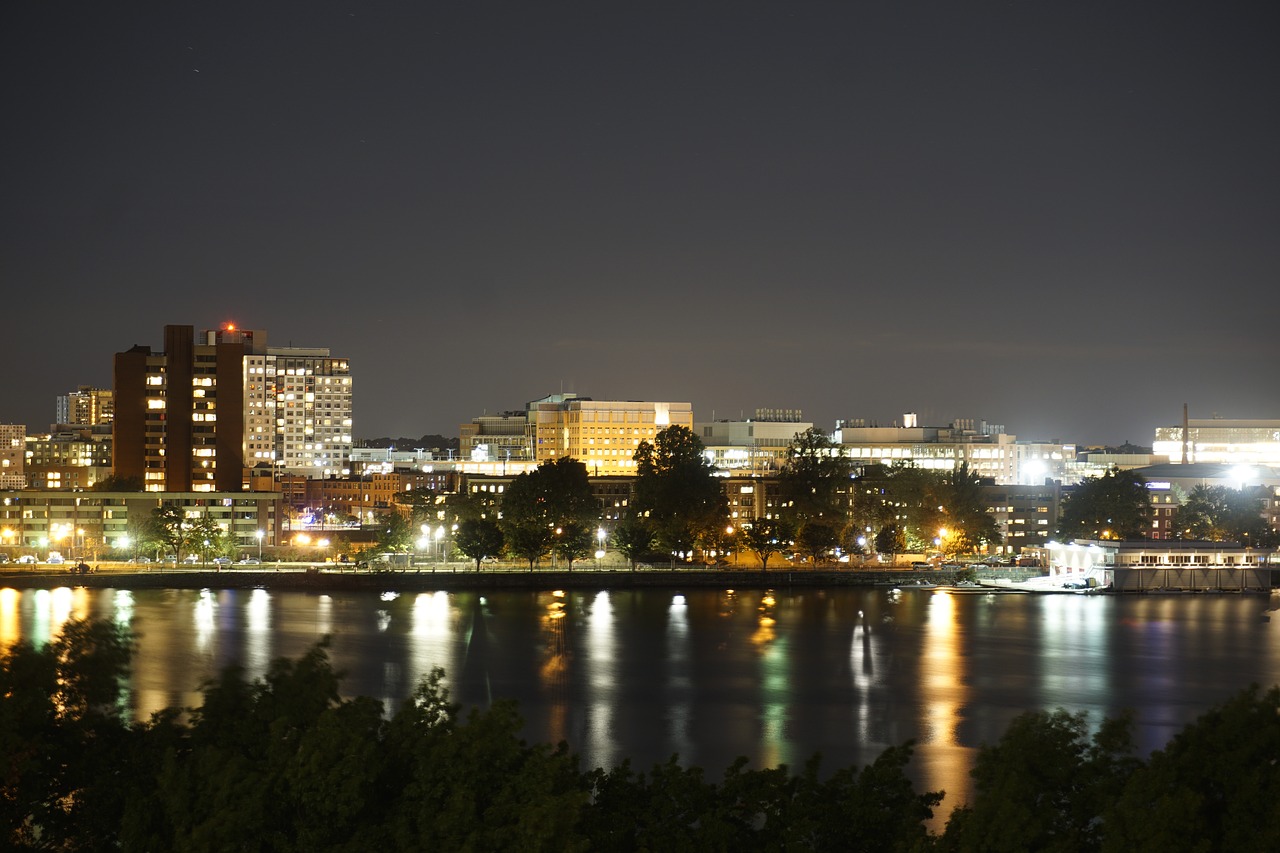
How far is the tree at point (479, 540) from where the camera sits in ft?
112

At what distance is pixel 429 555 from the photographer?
3850 centimetres

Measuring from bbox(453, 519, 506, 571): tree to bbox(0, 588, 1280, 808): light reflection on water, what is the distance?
2637 millimetres

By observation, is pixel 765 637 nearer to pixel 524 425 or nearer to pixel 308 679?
pixel 308 679

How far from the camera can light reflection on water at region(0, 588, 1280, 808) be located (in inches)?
636

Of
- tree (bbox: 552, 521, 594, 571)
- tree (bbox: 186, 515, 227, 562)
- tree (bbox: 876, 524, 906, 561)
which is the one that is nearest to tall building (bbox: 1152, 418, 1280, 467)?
tree (bbox: 876, 524, 906, 561)

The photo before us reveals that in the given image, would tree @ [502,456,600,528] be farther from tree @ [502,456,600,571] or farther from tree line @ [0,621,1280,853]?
tree line @ [0,621,1280,853]

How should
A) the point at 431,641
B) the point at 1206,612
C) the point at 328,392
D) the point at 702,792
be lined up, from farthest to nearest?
the point at 328,392 → the point at 1206,612 → the point at 431,641 → the point at 702,792

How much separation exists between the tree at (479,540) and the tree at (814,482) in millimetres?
8536

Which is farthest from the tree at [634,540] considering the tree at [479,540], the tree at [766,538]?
the tree at [479,540]

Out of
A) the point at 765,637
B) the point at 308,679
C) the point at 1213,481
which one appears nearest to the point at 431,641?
the point at 765,637

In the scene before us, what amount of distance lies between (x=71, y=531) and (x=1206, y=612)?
97.8 feet

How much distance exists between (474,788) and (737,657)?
1469 centimetres

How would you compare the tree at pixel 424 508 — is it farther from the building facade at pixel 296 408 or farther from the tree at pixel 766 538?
the building facade at pixel 296 408

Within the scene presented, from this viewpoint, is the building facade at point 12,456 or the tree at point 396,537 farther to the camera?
the building facade at point 12,456
